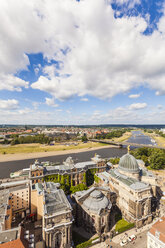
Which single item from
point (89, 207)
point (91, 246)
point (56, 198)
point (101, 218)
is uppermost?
point (56, 198)

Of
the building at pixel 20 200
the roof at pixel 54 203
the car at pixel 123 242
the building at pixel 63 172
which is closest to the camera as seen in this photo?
the roof at pixel 54 203

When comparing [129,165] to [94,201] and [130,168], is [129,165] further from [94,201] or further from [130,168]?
[94,201]

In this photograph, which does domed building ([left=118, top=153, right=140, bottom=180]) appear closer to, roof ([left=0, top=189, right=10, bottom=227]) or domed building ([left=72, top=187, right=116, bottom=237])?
domed building ([left=72, top=187, right=116, bottom=237])

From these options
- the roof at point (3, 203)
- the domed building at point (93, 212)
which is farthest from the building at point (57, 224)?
the roof at point (3, 203)

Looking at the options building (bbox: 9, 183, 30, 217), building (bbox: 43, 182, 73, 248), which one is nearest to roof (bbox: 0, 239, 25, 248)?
building (bbox: 43, 182, 73, 248)

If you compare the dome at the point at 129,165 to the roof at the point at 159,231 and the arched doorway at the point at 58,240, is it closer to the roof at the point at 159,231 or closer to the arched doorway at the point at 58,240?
the roof at the point at 159,231

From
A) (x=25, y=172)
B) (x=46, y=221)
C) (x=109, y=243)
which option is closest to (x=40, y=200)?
(x=46, y=221)

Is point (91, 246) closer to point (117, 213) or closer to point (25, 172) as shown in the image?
point (117, 213)
